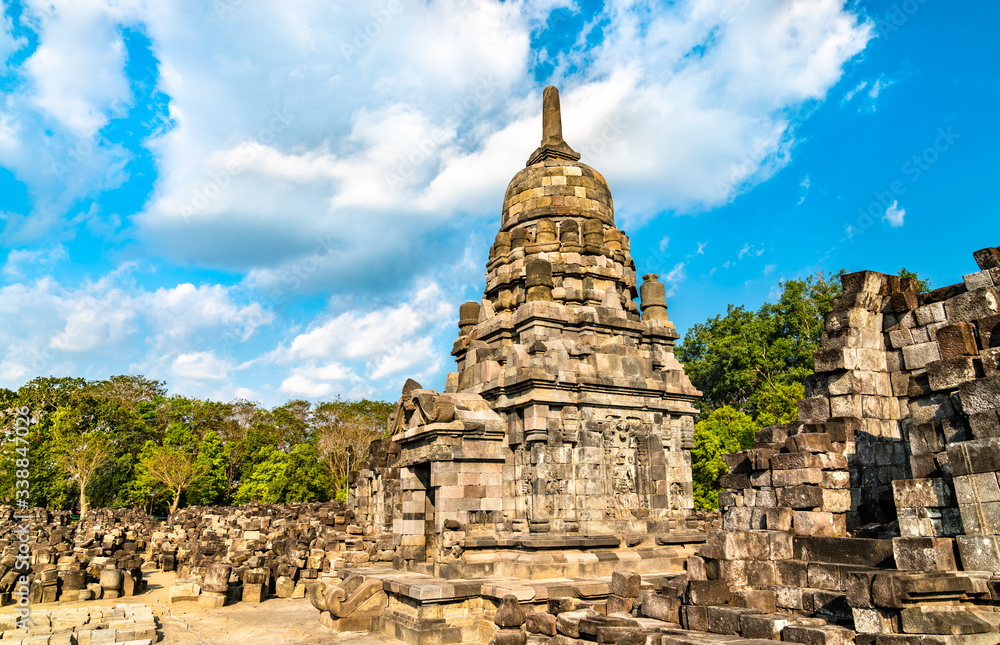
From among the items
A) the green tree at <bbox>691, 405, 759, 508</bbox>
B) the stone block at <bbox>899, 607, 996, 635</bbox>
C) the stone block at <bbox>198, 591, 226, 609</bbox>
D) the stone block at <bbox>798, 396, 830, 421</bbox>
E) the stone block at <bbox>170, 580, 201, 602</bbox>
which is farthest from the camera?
the green tree at <bbox>691, 405, 759, 508</bbox>

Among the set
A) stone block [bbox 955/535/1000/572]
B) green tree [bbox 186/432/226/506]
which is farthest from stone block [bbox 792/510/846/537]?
green tree [bbox 186/432/226/506]

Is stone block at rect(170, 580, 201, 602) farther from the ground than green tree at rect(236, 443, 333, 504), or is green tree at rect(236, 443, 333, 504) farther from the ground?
green tree at rect(236, 443, 333, 504)

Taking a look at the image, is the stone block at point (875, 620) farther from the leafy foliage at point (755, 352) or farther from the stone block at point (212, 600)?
the leafy foliage at point (755, 352)

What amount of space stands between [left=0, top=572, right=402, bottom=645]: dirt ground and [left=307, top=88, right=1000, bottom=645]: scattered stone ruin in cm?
55

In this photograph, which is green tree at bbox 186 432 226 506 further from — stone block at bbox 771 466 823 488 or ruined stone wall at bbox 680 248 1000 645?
stone block at bbox 771 466 823 488

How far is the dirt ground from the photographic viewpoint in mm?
11656

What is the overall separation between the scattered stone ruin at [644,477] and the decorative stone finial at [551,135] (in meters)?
0.06

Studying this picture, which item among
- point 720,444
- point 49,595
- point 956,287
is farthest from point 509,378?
point 720,444

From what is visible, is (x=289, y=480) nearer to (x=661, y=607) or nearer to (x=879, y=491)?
(x=661, y=607)

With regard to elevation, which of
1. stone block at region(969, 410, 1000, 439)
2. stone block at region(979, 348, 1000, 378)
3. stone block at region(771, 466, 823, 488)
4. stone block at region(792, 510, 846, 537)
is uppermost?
stone block at region(979, 348, 1000, 378)

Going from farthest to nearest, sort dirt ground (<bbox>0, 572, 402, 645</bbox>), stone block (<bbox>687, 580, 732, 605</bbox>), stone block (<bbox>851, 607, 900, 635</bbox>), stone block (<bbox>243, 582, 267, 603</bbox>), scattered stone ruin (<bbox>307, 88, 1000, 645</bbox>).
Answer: stone block (<bbox>243, 582, 267, 603</bbox>), dirt ground (<bbox>0, 572, 402, 645</bbox>), stone block (<bbox>687, 580, 732, 605</bbox>), scattered stone ruin (<bbox>307, 88, 1000, 645</bbox>), stone block (<bbox>851, 607, 900, 635</bbox>)

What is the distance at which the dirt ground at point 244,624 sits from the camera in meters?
11.7

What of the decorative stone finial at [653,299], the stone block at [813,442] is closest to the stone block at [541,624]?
the stone block at [813,442]

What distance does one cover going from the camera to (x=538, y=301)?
14461 millimetres
